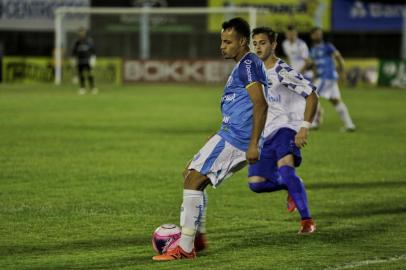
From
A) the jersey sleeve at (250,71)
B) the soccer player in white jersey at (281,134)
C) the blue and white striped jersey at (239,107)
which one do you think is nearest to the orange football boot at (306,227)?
the soccer player in white jersey at (281,134)

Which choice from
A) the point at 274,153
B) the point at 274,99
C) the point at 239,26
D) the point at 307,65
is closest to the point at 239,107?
the point at 239,26

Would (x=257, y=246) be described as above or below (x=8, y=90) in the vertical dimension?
above

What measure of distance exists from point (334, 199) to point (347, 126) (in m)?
10.0

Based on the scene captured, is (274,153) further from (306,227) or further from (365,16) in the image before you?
(365,16)

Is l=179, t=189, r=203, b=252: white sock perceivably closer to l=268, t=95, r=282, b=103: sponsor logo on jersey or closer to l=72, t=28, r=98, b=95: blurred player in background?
l=268, t=95, r=282, b=103: sponsor logo on jersey

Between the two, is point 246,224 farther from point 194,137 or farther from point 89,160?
point 194,137

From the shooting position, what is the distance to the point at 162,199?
12609 mm

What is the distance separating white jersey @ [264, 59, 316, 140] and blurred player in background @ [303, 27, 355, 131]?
452 inches

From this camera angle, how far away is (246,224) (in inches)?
426

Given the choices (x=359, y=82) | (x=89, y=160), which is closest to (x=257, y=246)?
(x=89, y=160)

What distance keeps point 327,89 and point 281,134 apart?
41.1 ft

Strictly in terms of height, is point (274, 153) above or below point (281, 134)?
below

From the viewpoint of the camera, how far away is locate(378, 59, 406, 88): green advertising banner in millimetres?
43250

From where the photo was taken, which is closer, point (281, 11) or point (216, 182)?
point (216, 182)
